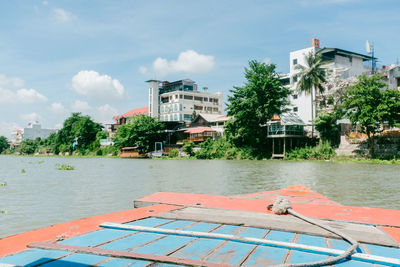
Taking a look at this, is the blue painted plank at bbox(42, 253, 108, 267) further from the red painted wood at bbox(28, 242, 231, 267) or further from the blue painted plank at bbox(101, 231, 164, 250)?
the blue painted plank at bbox(101, 231, 164, 250)

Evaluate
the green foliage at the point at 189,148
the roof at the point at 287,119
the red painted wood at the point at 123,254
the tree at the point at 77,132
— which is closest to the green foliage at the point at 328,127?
the roof at the point at 287,119

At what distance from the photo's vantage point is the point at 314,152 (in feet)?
101

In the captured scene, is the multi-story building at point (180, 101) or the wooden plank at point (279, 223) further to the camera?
the multi-story building at point (180, 101)

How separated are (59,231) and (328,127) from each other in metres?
31.0

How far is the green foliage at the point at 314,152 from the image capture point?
98.1 feet

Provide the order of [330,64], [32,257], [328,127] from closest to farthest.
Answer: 1. [32,257]
2. [328,127]
3. [330,64]

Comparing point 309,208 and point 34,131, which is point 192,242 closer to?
point 309,208

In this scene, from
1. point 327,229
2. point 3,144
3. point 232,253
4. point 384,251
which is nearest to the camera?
point 232,253

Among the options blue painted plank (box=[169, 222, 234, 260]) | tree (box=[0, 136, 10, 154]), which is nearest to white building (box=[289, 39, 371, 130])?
blue painted plank (box=[169, 222, 234, 260])

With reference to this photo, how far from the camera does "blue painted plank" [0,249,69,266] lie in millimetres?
2390

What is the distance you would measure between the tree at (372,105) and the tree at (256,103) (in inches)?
298

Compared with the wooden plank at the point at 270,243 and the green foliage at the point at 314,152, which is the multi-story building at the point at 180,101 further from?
the wooden plank at the point at 270,243

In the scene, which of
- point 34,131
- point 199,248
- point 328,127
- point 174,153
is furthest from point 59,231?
point 34,131

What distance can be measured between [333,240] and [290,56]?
4222cm
